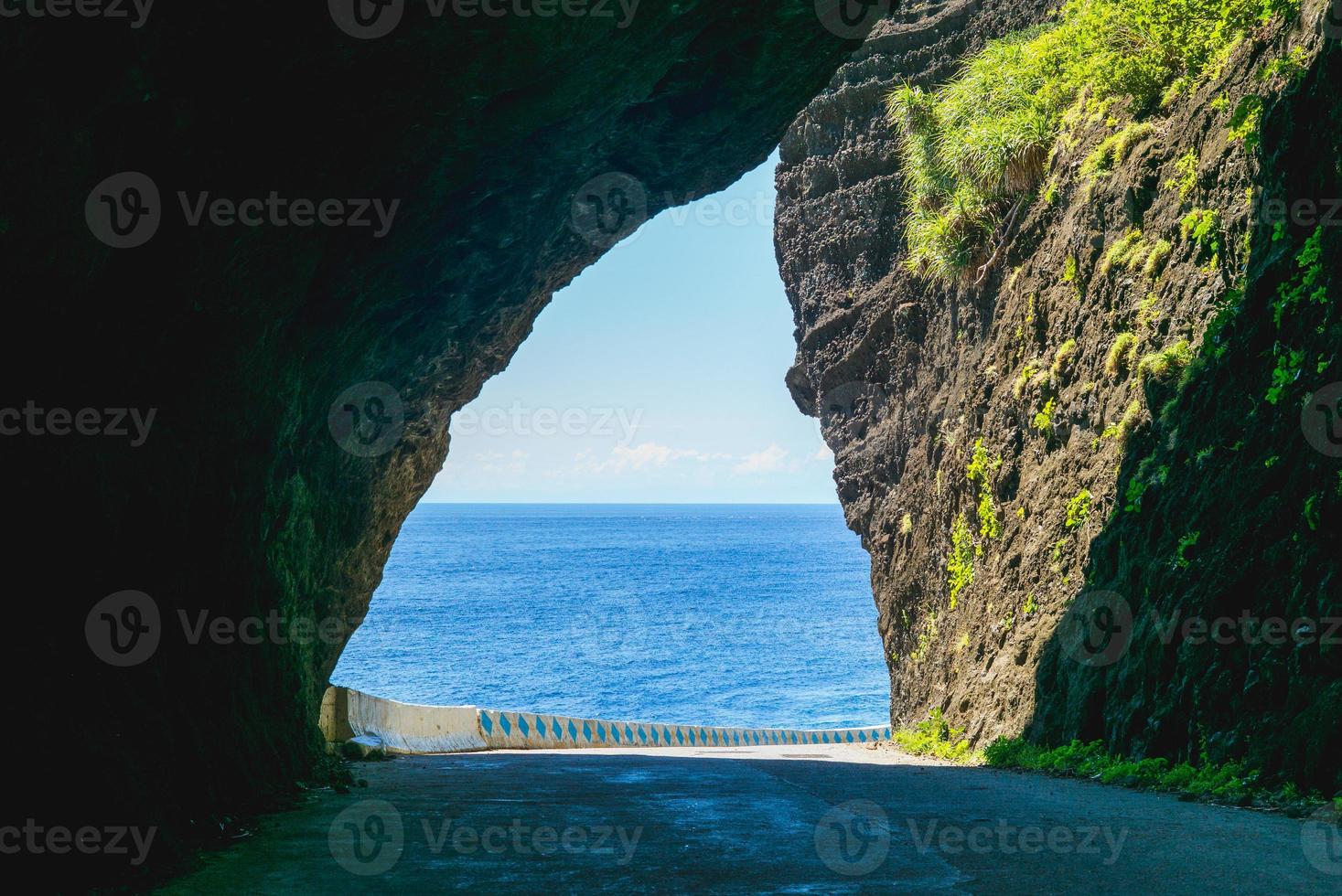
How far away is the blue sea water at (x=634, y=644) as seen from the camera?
59750 mm

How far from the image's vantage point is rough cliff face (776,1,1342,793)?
929 centimetres

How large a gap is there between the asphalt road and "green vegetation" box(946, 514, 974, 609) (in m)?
8.21

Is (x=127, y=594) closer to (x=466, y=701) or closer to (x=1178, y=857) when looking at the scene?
(x=1178, y=857)

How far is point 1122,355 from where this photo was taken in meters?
14.1

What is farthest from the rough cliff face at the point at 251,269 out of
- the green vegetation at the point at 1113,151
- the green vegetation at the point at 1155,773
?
the green vegetation at the point at 1155,773

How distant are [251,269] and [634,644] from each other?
254ft

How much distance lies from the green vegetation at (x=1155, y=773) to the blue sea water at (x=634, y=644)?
4039 cm

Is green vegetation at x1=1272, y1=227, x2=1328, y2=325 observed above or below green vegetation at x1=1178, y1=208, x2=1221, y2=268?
below

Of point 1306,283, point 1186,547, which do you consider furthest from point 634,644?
point 1306,283

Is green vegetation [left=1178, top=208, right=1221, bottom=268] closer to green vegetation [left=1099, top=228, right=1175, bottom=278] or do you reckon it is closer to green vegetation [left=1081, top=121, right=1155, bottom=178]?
green vegetation [left=1099, top=228, right=1175, bottom=278]

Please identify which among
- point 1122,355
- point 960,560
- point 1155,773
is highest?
point 1122,355

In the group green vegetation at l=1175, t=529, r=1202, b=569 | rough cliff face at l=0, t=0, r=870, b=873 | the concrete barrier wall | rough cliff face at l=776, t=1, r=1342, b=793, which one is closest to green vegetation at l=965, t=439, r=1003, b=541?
rough cliff face at l=776, t=1, r=1342, b=793

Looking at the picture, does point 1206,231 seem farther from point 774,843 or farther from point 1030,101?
point 774,843

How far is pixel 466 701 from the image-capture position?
192 ft
